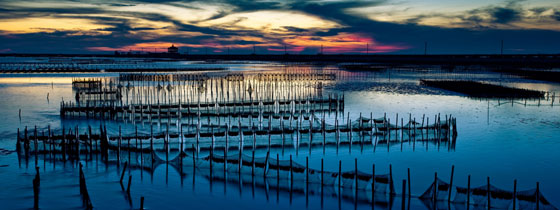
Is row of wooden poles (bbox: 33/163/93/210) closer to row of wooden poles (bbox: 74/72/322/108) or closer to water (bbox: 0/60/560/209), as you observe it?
water (bbox: 0/60/560/209)

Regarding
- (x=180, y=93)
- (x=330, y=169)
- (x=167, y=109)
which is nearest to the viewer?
(x=330, y=169)

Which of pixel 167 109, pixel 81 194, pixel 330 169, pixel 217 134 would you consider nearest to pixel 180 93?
pixel 167 109

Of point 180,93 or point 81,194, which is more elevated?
point 180,93

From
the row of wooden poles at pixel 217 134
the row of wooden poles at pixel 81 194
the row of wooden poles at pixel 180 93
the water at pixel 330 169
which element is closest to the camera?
the row of wooden poles at pixel 81 194

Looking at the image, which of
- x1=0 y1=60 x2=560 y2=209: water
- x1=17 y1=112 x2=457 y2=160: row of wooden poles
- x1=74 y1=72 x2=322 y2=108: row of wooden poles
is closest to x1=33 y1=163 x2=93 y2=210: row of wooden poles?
x1=0 y1=60 x2=560 y2=209: water

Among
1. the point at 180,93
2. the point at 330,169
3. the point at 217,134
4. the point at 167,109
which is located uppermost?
the point at 180,93

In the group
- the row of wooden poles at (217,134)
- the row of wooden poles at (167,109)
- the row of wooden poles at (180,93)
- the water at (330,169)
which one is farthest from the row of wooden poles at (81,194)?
the row of wooden poles at (180,93)

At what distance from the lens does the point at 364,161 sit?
20.7 metres

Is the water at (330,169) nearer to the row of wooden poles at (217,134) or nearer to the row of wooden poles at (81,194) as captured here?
the row of wooden poles at (81,194)

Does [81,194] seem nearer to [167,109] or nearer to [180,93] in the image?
[167,109]

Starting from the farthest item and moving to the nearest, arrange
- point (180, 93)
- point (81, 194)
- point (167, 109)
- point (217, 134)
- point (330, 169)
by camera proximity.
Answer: point (180, 93)
point (167, 109)
point (217, 134)
point (330, 169)
point (81, 194)

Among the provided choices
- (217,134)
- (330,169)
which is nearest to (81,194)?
(217,134)

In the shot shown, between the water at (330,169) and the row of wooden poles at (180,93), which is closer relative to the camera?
the water at (330,169)

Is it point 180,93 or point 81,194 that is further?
point 180,93
